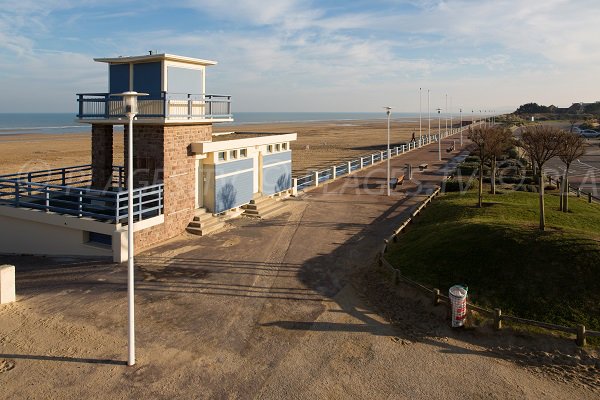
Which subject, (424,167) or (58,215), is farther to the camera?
(424,167)

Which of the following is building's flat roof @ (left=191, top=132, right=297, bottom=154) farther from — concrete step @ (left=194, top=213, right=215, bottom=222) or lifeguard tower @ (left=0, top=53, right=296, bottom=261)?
concrete step @ (left=194, top=213, right=215, bottom=222)

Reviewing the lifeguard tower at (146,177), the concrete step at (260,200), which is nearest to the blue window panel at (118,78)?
the lifeguard tower at (146,177)

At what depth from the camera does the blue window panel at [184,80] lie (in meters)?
18.7

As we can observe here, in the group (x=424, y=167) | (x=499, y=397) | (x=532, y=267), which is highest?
(x=424, y=167)

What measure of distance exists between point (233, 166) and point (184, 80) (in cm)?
413

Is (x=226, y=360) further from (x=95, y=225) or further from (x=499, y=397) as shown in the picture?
(x=95, y=225)

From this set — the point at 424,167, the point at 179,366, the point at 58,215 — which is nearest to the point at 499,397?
the point at 179,366

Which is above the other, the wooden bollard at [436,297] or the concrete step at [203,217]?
the concrete step at [203,217]

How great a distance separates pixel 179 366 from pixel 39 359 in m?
2.80

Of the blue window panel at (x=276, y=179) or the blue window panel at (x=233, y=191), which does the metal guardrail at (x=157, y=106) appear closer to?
the blue window panel at (x=233, y=191)

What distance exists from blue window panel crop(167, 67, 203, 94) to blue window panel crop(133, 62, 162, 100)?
404mm

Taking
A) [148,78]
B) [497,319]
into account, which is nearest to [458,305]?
[497,319]

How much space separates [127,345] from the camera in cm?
1016

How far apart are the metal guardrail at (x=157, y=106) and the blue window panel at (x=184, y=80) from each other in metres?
0.29
